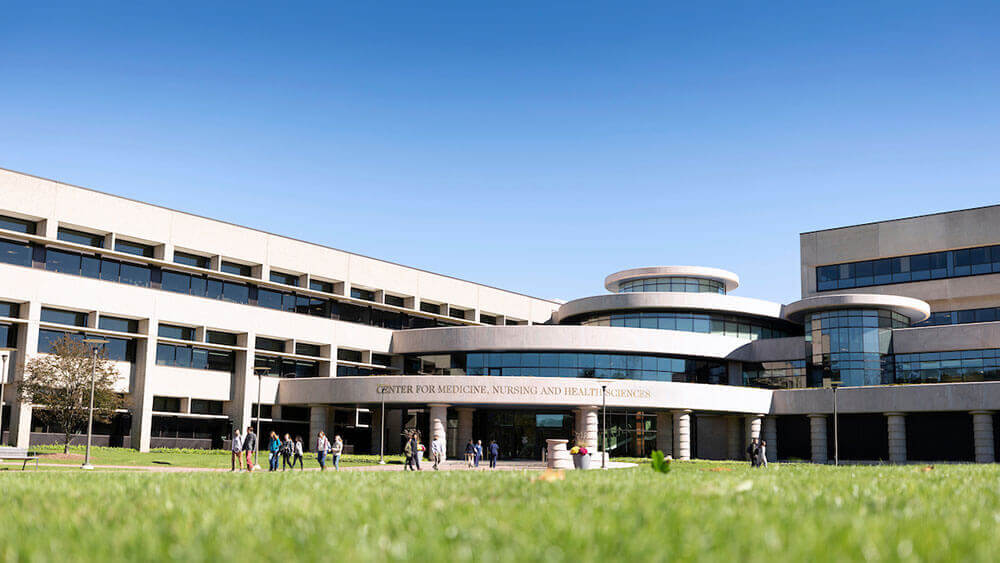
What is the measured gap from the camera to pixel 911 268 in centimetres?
7406

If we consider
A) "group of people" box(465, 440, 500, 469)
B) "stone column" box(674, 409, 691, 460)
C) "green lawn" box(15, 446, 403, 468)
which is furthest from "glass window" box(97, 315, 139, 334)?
"stone column" box(674, 409, 691, 460)

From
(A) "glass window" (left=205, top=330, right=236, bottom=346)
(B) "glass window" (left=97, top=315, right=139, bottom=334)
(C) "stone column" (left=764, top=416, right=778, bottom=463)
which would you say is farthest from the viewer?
(C) "stone column" (left=764, top=416, right=778, bottom=463)

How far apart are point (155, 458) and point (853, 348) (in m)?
46.3

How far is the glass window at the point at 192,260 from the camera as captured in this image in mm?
62156

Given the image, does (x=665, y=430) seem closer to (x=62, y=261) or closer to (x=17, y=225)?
(x=62, y=261)

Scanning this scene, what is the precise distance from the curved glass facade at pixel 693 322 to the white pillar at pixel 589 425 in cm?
1115

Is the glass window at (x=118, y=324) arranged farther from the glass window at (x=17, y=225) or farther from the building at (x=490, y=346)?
the glass window at (x=17, y=225)

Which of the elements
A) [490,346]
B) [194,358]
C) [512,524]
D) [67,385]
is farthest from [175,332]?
[512,524]

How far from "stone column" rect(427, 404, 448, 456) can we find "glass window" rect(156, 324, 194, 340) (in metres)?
17.7

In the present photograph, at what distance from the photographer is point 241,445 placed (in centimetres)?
3928

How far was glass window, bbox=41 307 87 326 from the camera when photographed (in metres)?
54.5

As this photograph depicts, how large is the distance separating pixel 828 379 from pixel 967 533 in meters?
61.9

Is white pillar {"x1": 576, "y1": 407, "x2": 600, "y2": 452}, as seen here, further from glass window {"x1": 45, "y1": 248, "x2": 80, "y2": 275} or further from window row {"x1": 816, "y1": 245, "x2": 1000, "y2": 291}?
glass window {"x1": 45, "y1": 248, "x2": 80, "y2": 275}

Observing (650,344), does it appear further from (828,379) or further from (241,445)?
(241,445)
